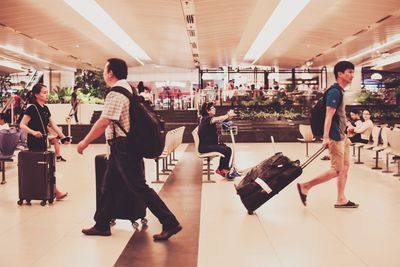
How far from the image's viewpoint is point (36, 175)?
18.5 feet

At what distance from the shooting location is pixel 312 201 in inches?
235

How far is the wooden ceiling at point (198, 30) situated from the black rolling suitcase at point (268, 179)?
26.4 feet

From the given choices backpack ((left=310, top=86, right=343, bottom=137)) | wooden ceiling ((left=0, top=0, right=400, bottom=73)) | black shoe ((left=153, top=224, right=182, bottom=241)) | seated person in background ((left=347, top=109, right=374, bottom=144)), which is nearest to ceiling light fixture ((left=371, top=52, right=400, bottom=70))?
wooden ceiling ((left=0, top=0, right=400, bottom=73))

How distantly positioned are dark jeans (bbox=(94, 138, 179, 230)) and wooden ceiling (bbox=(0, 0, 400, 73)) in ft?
28.4

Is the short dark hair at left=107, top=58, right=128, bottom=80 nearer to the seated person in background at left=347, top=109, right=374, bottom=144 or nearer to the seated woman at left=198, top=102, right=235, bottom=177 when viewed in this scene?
the seated woman at left=198, top=102, right=235, bottom=177

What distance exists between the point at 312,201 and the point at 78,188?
340 centimetres

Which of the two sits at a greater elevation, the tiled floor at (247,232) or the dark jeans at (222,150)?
the dark jeans at (222,150)

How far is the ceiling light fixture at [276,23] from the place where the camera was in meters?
13.4

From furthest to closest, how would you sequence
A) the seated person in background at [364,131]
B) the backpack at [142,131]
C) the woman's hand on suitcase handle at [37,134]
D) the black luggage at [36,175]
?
the seated person in background at [364,131], the black luggage at [36,175], the woman's hand on suitcase handle at [37,134], the backpack at [142,131]

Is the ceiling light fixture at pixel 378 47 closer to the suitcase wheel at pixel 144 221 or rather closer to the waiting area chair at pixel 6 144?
the waiting area chair at pixel 6 144

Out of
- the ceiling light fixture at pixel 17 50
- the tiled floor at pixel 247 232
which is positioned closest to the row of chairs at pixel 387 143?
the tiled floor at pixel 247 232

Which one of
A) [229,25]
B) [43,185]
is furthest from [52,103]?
[43,185]

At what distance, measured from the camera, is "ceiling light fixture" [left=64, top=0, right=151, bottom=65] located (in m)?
13.0

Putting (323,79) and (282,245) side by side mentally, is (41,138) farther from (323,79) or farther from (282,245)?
(323,79)
